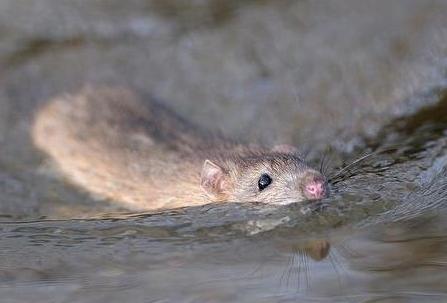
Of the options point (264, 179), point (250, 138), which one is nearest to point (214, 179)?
point (264, 179)

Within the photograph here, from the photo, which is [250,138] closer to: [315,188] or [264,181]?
[264,181]

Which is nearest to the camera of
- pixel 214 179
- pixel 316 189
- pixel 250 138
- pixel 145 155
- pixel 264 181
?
pixel 316 189

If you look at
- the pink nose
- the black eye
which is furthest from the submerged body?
the pink nose

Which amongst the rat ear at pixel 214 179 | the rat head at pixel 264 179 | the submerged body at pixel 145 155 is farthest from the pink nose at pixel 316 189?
the rat ear at pixel 214 179

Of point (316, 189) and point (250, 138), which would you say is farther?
point (250, 138)

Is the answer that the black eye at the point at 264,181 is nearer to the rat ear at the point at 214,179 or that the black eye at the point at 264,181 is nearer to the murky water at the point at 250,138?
the murky water at the point at 250,138

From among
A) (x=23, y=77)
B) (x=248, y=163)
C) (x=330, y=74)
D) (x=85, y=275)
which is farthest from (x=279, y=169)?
(x=23, y=77)

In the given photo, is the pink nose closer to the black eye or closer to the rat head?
the rat head
